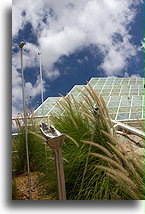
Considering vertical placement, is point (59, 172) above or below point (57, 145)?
below

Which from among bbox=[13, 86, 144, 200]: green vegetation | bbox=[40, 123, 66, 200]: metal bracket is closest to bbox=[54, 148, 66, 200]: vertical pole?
bbox=[40, 123, 66, 200]: metal bracket

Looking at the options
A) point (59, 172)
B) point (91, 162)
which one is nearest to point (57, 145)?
point (59, 172)

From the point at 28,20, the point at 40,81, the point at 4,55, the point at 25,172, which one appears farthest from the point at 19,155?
the point at 28,20

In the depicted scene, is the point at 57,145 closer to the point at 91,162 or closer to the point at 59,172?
the point at 59,172

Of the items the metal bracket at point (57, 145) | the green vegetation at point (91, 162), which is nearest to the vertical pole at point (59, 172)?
the metal bracket at point (57, 145)

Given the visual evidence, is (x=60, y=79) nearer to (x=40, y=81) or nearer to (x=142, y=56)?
(x=40, y=81)

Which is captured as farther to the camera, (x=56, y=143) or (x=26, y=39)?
(x=26, y=39)

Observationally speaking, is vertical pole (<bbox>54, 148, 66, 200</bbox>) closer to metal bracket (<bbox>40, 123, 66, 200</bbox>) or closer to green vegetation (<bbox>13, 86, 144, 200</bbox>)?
metal bracket (<bbox>40, 123, 66, 200</bbox>)

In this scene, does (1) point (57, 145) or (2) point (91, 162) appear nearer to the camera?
(1) point (57, 145)

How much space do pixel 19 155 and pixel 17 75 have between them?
755 millimetres

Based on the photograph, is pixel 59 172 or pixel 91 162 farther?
pixel 91 162

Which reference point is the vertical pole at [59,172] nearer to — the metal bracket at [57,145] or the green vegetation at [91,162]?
the metal bracket at [57,145]

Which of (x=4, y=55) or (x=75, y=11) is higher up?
(x=75, y=11)

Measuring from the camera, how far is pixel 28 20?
235 centimetres
